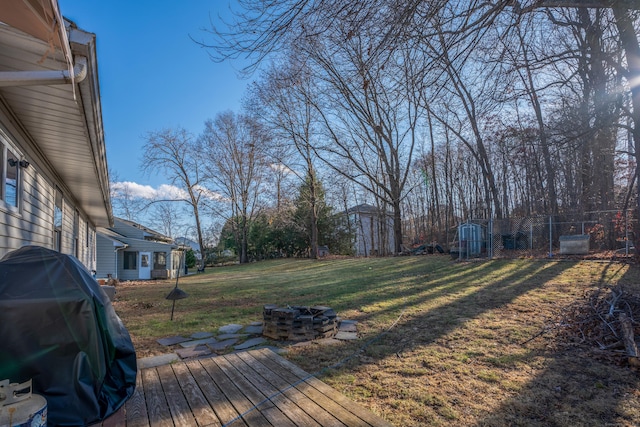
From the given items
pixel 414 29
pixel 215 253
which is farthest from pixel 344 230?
pixel 414 29

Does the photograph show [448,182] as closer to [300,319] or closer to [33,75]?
[300,319]

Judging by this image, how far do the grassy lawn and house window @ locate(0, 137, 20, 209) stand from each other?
227 cm

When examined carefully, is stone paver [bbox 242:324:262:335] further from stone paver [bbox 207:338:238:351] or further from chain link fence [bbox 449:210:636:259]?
chain link fence [bbox 449:210:636:259]

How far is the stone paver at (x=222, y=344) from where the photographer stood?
415cm

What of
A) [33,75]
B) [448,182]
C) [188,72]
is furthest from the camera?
[448,182]

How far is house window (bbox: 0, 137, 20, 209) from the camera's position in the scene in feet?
12.1

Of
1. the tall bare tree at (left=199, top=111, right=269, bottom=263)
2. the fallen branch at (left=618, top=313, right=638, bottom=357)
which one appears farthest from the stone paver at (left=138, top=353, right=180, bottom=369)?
the tall bare tree at (left=199, top=111, right=269, bottom=263)

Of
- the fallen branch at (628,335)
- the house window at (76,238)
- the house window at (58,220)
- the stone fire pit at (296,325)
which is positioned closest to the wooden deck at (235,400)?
the stone fire pit at (296,325)

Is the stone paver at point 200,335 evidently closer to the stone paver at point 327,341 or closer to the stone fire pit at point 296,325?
the stone fire pit at point 296,325

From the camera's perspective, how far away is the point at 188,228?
34.9 m

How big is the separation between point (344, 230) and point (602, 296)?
72.4ft

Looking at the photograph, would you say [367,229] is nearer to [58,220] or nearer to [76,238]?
[76,238]

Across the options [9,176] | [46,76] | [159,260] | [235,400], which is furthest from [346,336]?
[159,260]

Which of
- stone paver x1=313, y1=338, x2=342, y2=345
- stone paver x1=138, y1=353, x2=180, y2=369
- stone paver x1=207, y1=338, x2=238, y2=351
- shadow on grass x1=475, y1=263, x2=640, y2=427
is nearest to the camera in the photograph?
shadow on grass x1=475, y1=263, x2=640, y2=427
